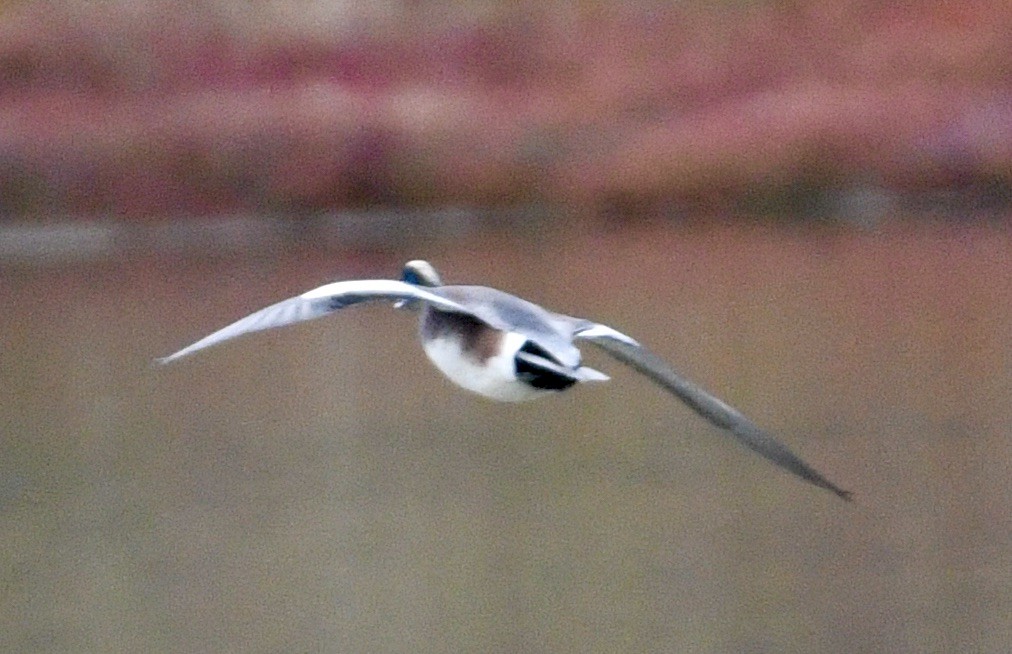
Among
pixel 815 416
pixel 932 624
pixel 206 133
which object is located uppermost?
pixel 206 133

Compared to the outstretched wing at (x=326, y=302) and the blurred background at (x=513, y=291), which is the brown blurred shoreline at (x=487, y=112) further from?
the outstretched wing at (x=326, y=302)

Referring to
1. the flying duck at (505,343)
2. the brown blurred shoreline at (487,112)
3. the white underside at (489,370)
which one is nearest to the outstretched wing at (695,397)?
the flying duck at (505,343)

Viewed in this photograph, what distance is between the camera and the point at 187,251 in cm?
1609

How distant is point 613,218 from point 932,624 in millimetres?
12894

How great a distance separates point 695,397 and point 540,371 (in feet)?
1.50

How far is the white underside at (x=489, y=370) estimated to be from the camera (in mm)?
3662

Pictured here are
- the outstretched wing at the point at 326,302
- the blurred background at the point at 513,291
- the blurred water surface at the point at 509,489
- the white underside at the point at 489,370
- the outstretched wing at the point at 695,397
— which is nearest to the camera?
the outstretched wing at the point at 326,302

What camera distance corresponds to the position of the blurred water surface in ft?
16.8

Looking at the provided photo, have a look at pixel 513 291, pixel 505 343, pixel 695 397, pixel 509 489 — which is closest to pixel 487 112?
pixel 513 291

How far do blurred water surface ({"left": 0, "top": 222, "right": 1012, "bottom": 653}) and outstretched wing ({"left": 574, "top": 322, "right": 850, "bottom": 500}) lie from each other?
104 centimetres

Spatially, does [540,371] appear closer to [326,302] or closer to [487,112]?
[326,302]

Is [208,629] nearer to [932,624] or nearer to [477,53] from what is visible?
[932,624]

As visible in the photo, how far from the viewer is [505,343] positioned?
3.72 m

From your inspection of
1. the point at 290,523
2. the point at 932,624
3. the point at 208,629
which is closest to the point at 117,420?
the point at 290,523
